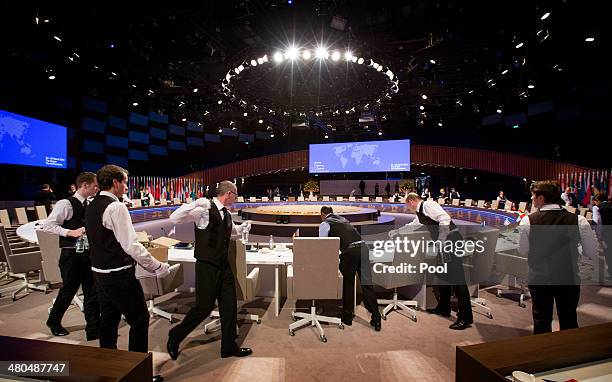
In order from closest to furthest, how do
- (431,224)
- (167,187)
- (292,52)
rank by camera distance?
(431,224), (292,52), (167,187)

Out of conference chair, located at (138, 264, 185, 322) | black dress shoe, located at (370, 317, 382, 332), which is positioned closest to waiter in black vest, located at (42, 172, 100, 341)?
conference chair, located at (138, 264, 185, 322)

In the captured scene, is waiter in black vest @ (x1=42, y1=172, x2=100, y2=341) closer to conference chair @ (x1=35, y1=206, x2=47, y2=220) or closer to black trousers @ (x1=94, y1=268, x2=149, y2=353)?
black trousers @ (x1=94, y1=268, x2=149, y2=353)

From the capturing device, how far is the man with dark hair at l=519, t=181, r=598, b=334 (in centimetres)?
241

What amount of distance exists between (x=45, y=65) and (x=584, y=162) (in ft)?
56.8

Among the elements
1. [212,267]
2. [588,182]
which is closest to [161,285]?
[212,267]

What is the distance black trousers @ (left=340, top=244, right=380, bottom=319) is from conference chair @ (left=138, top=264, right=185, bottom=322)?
178 cm

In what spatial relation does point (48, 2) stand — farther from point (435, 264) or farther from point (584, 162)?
point (584, 162)

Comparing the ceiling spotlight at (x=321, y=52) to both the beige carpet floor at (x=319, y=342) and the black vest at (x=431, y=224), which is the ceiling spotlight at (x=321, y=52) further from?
the beige carpet floor at (x=319, y=342)

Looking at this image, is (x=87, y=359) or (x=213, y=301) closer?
Result: (x=87, y=359)

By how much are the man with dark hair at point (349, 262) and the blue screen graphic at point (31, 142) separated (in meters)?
9.76

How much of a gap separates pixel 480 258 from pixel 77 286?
4308 mm

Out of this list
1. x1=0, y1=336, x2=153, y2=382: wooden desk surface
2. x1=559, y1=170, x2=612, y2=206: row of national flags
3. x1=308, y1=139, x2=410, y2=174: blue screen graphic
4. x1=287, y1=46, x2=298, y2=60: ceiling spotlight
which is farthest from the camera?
x1=308, y1=139, x2=410, y2=174: blue screen graphic

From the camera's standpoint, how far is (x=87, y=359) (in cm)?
86

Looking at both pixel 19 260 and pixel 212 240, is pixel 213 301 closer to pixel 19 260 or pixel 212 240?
pixel 212 240
